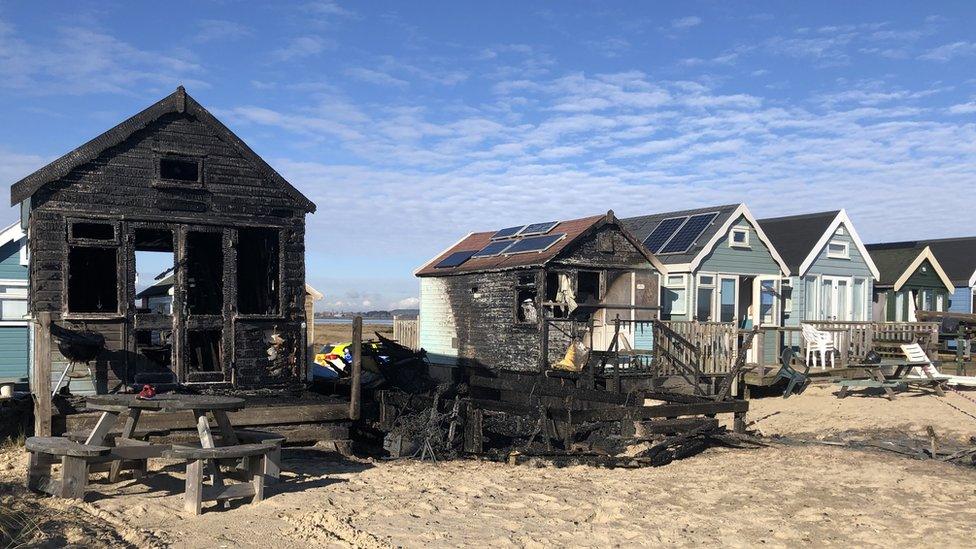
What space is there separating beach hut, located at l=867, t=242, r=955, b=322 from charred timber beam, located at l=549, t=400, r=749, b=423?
20.4 meters

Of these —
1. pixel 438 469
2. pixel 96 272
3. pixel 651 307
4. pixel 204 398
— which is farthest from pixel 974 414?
pixel 96 272

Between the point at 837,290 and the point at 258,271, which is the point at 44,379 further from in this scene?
the point at 837,290

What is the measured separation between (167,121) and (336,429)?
6620mm

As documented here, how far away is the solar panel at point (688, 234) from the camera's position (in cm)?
2705

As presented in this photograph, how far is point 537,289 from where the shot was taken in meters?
22.7

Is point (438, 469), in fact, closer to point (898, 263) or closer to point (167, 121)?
point (167, 121)

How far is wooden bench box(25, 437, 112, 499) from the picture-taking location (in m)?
10.2

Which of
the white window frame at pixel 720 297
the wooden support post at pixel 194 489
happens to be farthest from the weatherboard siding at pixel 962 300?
the wooden support post at pixel 194 489

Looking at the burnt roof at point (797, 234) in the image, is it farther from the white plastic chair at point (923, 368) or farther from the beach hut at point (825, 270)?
the white plastic chair at point (923, 368)

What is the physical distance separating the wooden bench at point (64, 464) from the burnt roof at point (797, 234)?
2447cm

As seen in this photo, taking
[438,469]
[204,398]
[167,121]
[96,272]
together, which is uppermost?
[167,121]

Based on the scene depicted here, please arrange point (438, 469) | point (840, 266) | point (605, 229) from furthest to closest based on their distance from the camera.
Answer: point (840, 266) → point (605, 229) → point (438, 469)

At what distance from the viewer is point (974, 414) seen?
19.8 meters

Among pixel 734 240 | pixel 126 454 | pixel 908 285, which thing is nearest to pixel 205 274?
pixel 126 454
